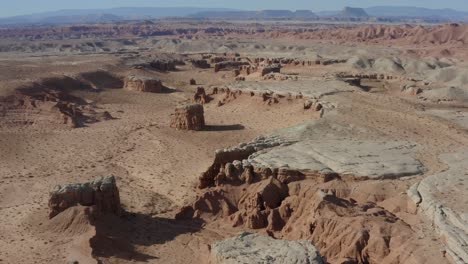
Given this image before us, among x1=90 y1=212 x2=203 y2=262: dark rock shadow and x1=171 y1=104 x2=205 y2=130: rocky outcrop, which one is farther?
x1=171 y1=104 x2=205 y2=130: rocky outcrop

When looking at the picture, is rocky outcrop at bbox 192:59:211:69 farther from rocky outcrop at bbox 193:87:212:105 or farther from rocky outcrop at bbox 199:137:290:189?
rocky outcrop at bbox 199:137:290:189

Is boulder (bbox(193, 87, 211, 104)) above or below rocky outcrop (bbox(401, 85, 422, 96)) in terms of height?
below

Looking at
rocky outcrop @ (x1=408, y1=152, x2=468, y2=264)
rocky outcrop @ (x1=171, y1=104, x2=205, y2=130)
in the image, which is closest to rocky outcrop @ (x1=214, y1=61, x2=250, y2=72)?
rocky outcrop @ (x1=171, y1=104, x2=205, y2=130)

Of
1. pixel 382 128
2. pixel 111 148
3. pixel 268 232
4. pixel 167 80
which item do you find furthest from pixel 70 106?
pixel 268 232

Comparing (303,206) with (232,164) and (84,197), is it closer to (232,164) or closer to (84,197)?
(232,164)

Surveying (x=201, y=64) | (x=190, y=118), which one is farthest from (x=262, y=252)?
(x=201, y=64)

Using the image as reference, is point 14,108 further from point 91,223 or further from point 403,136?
point 403,136
